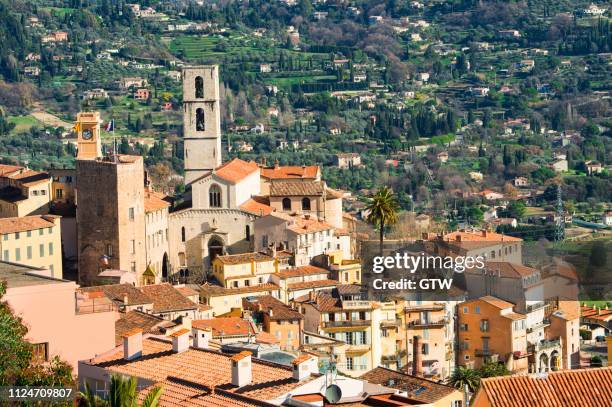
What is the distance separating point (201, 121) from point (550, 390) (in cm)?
4501

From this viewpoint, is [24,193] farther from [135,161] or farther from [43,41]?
[43,41]

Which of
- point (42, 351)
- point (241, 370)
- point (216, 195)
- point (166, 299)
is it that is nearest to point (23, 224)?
point (166, 299)

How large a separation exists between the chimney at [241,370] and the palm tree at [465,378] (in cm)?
2234

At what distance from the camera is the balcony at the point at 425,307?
193ft

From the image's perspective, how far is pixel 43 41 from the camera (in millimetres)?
194875

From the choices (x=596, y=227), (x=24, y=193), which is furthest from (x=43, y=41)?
(x=24, y=193)

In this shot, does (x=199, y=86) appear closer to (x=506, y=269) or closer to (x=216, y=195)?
(x=216, y=195)

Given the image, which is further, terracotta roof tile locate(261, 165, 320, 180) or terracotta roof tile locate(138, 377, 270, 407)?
terracotta roof tile locate(261, 165, 320, 180)

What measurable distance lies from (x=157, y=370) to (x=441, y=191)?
351 feet

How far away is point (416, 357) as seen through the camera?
178ft

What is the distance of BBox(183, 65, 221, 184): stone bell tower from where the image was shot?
225ft

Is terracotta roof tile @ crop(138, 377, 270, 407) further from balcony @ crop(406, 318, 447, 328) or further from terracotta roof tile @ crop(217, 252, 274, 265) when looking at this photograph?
terracotta roof tile @ crop(217, 252, 274, 265)

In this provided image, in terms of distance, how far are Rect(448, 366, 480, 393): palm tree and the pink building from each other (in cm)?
1892

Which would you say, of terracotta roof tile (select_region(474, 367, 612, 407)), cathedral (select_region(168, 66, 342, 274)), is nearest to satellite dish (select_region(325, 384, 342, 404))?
terracotta roof tile (select_region(474, 367, 612, 407))
